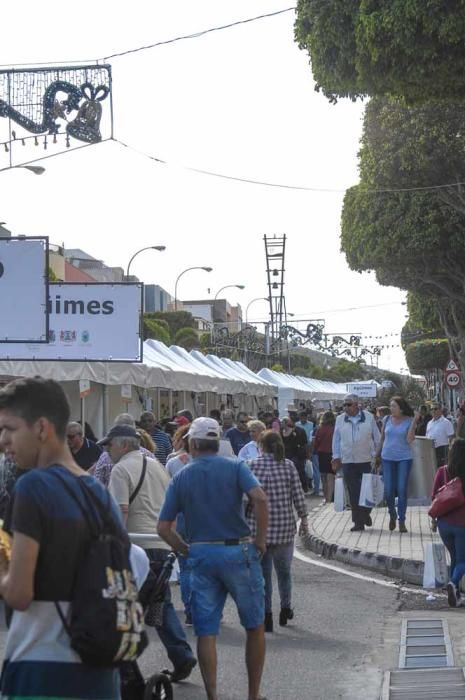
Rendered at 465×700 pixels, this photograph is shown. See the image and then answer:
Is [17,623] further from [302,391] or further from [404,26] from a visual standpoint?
[302,391]

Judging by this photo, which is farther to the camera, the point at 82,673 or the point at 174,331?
the point at 174,331

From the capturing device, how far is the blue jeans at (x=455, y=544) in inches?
402

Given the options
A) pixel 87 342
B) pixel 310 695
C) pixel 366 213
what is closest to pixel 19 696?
pixel 310 695

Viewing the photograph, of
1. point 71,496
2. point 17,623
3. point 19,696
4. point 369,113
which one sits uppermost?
point 369,113

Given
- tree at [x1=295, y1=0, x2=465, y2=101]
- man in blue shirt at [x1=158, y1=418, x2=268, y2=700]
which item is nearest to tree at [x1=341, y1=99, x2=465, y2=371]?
tree at [x1=295, y1=0, x2=465, y2=101]

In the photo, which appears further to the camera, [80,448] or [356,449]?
[356,449]

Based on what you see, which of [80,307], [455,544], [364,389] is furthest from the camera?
[364,389]

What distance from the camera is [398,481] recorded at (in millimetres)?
15445

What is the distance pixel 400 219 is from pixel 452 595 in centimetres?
2150

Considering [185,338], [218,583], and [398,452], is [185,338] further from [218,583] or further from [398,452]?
[218,583]

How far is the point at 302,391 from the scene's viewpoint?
46.0 m

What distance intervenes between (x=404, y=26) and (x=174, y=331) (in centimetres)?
7109

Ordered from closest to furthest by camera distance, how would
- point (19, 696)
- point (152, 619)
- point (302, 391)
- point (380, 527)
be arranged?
1. point (19, 696)
2. point (152, 619)
3. point (380, 527)
4. point (302, 391)

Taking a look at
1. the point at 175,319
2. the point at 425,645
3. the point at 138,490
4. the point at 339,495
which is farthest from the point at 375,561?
the point at 175,319
